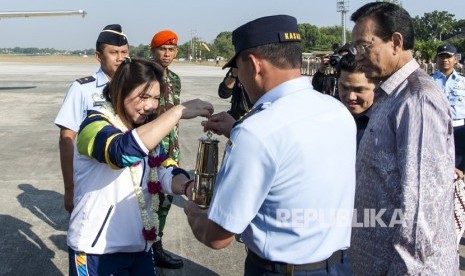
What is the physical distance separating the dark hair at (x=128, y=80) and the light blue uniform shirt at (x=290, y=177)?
2.64 ft

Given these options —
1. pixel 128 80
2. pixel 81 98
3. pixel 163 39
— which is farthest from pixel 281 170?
pixel 163 39

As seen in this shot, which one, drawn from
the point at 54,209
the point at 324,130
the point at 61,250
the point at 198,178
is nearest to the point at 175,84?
the point at 61,250

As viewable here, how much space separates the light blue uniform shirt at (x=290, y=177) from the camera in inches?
62.9

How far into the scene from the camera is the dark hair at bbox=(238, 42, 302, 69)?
1732 mm

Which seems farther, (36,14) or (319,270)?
(36,14)

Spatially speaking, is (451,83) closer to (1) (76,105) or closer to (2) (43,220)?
(1) (76,105)

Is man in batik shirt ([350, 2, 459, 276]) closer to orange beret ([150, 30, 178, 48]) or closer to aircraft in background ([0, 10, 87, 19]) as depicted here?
orange beret ([150, 30, 178, 48])

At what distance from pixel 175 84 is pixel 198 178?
287 centimetres

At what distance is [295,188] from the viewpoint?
168 centimetres

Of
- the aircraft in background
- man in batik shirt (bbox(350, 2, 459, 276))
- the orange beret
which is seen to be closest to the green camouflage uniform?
the orange beret

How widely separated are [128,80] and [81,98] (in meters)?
1.62

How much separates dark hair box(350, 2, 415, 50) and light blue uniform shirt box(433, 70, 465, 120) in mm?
5382

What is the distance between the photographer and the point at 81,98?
12.5 feet
